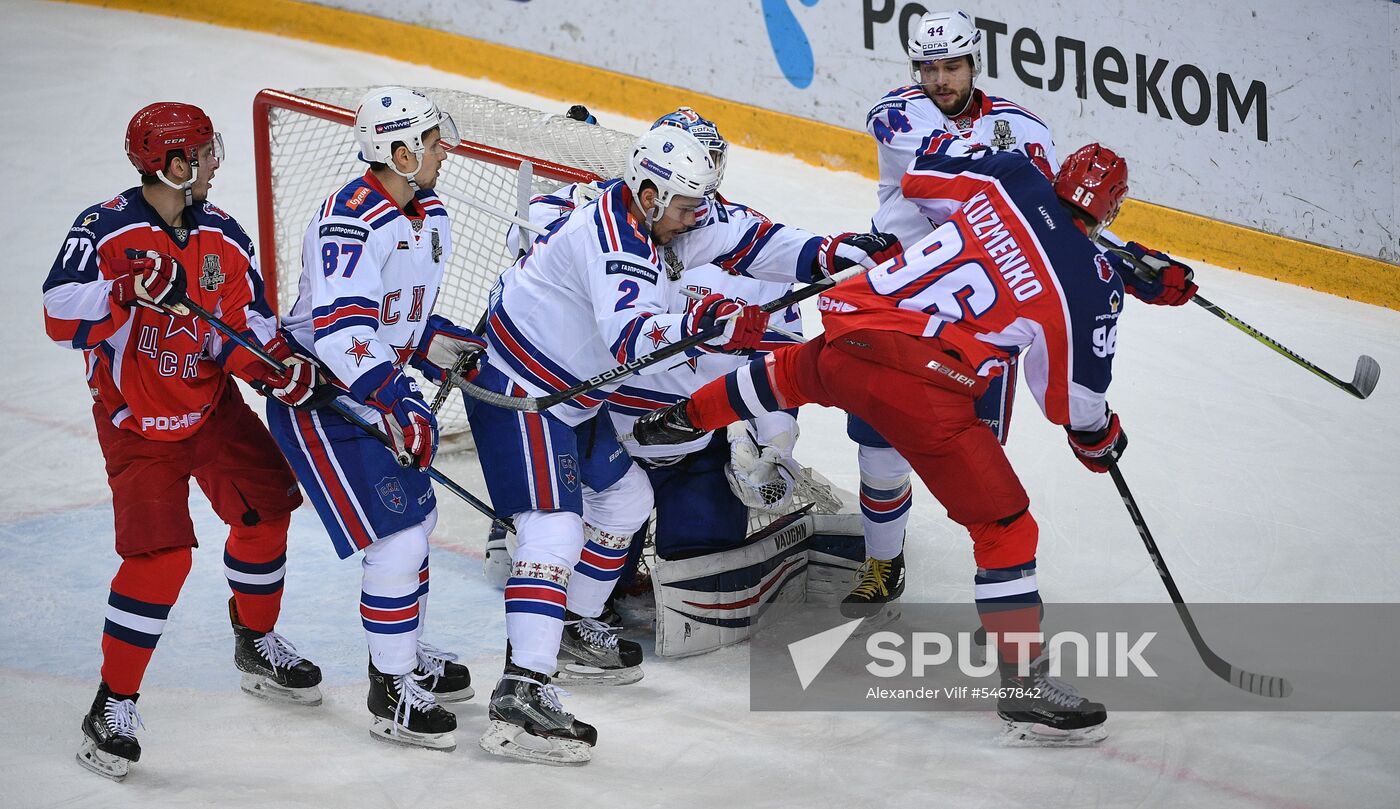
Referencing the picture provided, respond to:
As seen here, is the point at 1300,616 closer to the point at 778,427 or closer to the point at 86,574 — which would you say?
the point at 778,427

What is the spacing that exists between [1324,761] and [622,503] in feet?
4.99

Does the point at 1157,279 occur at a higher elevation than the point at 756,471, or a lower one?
higher

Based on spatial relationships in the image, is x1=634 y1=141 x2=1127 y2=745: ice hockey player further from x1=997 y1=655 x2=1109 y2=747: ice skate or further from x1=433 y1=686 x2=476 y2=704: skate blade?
x1=433 y1=686 x2=476 y2=704: skate blade

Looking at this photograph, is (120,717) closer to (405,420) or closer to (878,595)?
(405,420)

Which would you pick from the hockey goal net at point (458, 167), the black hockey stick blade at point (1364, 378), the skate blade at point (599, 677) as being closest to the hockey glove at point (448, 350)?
the skate blade at point (599, 677)

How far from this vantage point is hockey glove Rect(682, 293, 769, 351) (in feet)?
9.87

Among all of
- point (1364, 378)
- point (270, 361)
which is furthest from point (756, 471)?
point (1364, 378)

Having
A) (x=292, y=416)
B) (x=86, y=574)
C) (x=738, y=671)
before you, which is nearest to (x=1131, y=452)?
(x=738, y=671)

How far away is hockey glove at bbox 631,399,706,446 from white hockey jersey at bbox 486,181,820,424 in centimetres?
12

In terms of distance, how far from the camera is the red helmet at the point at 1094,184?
2912 millimetres

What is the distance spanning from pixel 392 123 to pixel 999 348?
127 centimetres

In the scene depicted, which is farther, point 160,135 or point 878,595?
point 878,595

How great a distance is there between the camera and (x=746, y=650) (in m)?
3.51

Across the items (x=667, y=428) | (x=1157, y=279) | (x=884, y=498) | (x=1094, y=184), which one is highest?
(x=1094, y=184)
